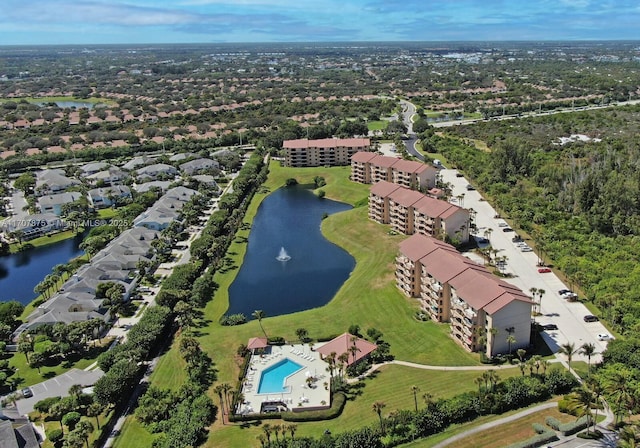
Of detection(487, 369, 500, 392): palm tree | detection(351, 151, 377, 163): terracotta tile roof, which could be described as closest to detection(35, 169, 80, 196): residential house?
detection(351, 151, 377, 163): terracotta tile roof

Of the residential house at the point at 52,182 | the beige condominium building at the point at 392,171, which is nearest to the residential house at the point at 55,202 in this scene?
the residential house at the point at 52,182

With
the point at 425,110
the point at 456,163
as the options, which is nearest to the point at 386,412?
the point at 456,163

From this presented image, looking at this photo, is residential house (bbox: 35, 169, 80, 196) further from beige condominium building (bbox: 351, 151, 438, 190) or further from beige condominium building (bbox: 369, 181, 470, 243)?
beige condominium building (bbox: 369, 181, 470, 243)

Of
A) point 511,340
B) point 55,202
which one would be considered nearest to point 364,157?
point 55,202

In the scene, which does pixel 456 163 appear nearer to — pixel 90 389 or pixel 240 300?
pixel 240 300

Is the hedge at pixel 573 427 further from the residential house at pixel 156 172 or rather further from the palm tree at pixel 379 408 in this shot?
the residential house at pixel 156 172

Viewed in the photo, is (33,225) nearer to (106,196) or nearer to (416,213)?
(106,196)

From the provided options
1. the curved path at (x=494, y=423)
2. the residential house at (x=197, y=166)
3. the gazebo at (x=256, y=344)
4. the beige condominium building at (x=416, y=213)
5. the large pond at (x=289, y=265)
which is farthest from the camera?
the residential house at (x=197, y=166)
